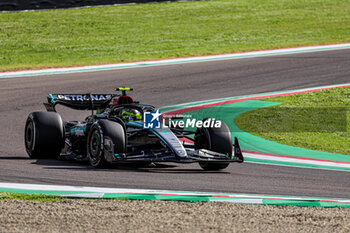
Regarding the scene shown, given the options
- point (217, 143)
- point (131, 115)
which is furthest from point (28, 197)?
point (217, 143)

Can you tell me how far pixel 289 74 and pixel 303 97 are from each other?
395 cm

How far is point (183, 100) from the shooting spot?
1770 centimetres

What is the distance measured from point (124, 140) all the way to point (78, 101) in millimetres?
2946

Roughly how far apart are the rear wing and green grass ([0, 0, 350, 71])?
9.83 m

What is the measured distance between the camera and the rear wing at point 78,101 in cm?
1240

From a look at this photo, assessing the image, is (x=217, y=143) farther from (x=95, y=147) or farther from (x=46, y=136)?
(x=46, y=136)

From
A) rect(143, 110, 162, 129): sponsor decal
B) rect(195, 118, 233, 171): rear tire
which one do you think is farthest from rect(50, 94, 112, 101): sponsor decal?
rect(195, 118, 233, 171): rear tire

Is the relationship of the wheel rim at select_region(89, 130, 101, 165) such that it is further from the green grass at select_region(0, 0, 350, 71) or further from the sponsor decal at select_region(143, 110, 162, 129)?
the green grass at select_region(0, 0, 350, 71)

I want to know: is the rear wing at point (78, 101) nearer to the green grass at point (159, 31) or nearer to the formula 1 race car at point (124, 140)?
the formula 1 race car at point (124, 140)

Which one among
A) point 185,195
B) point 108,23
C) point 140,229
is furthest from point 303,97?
point 108,23

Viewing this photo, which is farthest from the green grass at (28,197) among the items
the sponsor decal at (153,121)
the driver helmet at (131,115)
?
the driver helmet at (131,115)

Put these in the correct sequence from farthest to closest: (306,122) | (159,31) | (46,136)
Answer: (159,31)
(306,122)
(46,136)

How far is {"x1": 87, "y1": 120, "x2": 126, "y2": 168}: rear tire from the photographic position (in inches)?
384

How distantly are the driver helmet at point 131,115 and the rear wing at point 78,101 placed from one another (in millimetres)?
1607
